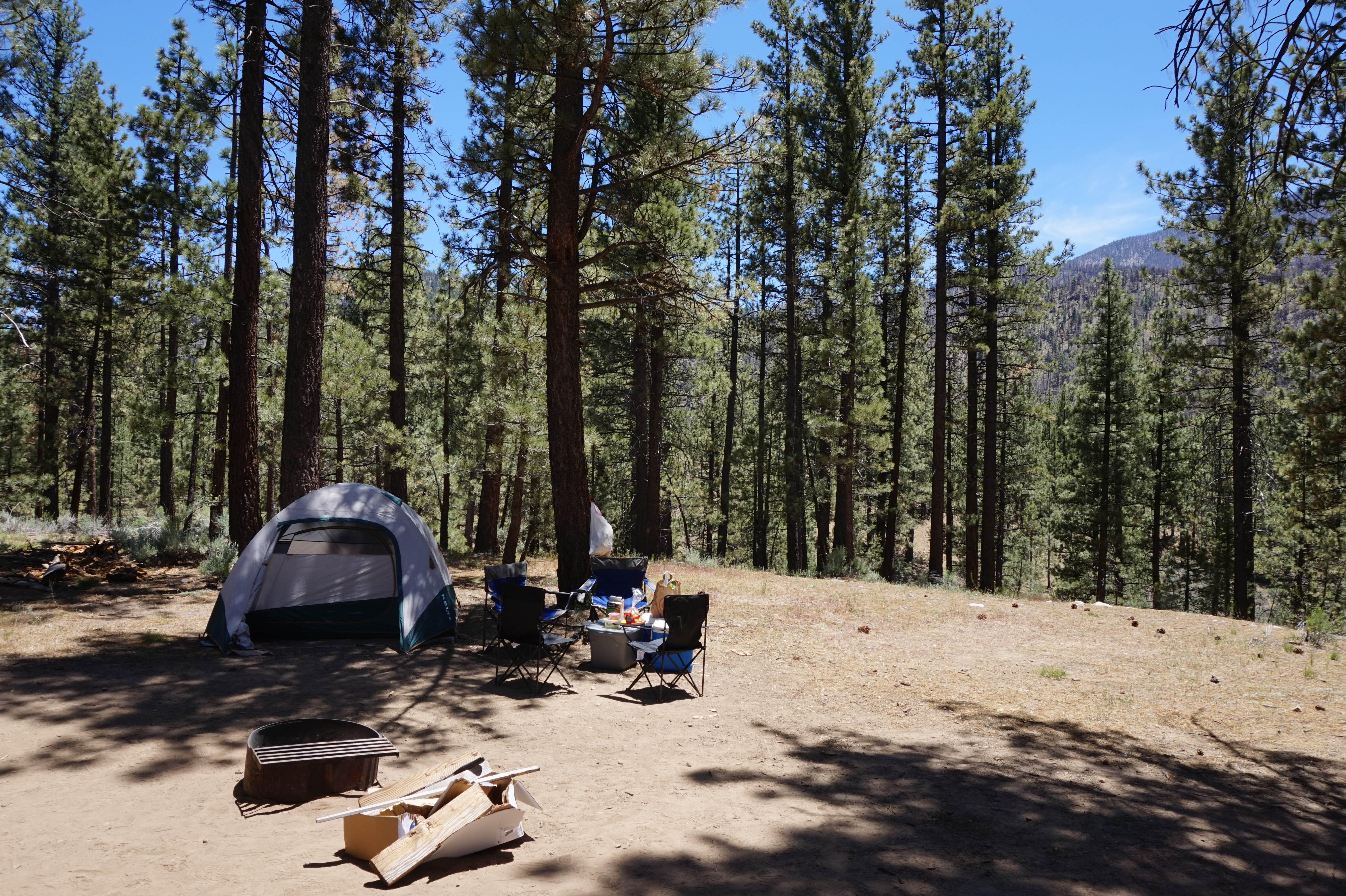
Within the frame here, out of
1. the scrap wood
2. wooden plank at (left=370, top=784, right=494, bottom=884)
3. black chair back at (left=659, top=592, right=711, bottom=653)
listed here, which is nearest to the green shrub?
black chair back at (left=659, top=592, right=711, bottom=653)

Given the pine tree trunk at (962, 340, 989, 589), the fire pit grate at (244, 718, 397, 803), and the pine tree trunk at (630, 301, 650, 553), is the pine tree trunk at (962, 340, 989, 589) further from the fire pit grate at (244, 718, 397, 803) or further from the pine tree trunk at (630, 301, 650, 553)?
the fire pit grate at (244, 718, 397, 803)

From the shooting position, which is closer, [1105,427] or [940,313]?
[940,313]

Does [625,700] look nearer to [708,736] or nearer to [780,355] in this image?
[708,736]

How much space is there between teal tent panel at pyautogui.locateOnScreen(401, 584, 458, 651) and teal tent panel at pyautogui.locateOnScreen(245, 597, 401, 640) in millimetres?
292

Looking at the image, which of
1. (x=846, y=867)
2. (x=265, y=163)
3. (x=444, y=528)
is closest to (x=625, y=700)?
(x=846, y=867)

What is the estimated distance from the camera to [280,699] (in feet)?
19.1

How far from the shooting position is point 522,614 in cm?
693

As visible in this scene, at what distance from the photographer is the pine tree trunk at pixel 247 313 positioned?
10.1m

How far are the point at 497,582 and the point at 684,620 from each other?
97.1 inches

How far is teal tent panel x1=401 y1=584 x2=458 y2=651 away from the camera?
7680 millimetres

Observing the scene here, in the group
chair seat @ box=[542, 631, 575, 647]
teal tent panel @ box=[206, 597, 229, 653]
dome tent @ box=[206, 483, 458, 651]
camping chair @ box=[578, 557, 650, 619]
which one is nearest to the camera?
chair seat @ box=[542, 631, 575, 647]

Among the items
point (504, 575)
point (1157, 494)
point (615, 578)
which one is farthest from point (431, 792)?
point (1157, 494)

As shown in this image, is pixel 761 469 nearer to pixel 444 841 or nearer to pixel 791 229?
pixel 791 229

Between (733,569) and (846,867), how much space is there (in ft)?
41.2
